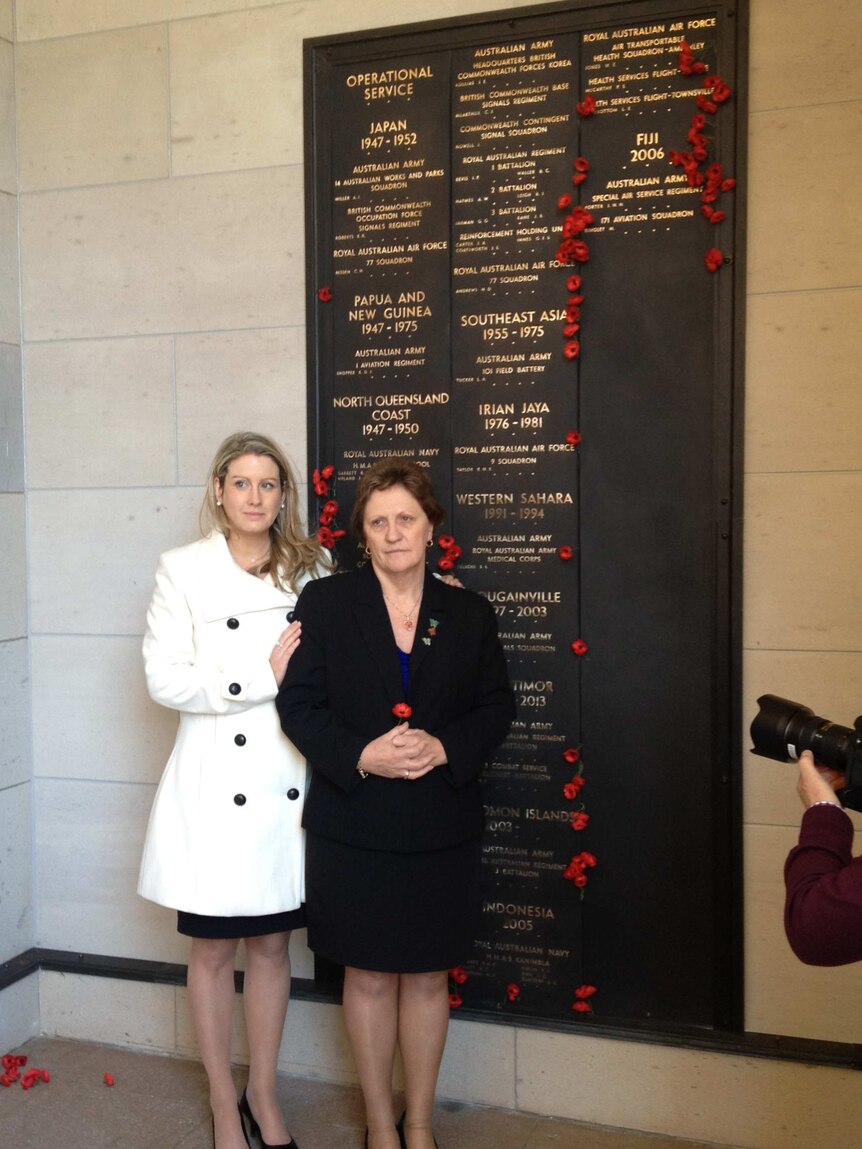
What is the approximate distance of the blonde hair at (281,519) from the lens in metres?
2.77

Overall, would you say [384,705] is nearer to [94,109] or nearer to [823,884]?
[823,884]

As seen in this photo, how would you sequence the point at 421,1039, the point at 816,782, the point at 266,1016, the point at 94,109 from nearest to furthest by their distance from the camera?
the point at 816,782
the point at 421,1039
the point at 266,1016
the point at 94,109

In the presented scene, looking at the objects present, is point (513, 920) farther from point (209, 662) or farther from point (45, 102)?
point (45, 102)

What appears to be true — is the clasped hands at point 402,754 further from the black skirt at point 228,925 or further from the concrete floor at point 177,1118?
the concrete floor at point 177,1118

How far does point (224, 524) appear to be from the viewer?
9.26 feet

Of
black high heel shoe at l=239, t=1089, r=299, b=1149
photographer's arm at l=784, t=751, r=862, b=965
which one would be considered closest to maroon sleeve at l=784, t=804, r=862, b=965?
photographer's arm at l=784, t=751, r=862, b=965

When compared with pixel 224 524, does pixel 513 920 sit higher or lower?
lower

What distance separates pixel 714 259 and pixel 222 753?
1.71m

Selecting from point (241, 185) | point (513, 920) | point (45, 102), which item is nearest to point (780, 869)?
point (513, 920)

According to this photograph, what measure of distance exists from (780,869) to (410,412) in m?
1.53

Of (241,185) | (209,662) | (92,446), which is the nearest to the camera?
(209,662)

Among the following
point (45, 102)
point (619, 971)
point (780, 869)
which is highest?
point (45, 102)

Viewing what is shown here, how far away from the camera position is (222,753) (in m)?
2.73

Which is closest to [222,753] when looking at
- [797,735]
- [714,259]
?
[797,735]
